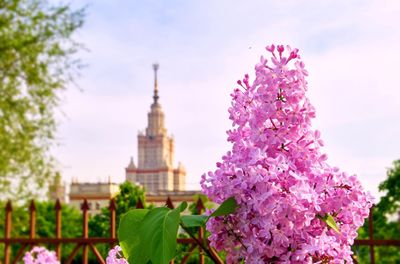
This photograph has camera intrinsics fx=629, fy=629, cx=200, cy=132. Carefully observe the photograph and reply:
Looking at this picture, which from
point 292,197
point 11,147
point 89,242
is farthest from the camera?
point 11,147

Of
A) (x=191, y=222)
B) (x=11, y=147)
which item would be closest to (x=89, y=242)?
(x=191, y=222)

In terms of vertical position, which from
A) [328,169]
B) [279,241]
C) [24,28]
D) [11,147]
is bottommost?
[279,241]

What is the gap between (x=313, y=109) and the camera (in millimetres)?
1475

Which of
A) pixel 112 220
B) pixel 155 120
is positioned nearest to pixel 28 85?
pixel 112 220

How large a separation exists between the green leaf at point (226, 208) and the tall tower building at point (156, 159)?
12501cm

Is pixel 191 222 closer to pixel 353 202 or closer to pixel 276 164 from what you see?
pixel 276 164

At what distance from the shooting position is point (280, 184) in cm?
140

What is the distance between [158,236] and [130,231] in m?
0.11

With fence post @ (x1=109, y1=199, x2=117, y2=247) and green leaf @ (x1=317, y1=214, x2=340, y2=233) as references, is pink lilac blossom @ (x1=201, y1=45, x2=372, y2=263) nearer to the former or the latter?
green leaf @ (x1=317, y1=214, x2=340, y2=233)

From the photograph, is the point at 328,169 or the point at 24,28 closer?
the point at 328,169

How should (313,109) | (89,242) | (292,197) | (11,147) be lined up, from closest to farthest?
1. (292,197)
2. (313,109)
3. (89,242)
4. (11,147)

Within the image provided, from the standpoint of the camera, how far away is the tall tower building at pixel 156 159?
424 ft

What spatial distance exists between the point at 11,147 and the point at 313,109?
614 inches

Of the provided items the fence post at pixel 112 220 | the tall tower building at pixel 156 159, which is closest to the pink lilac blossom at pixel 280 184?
the fence post at pixel 112 220
